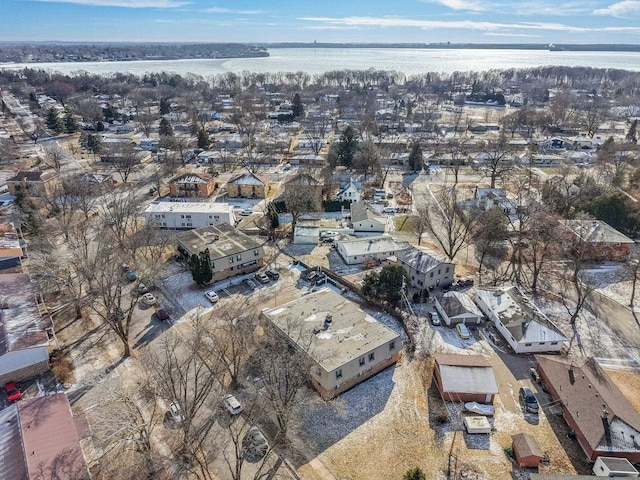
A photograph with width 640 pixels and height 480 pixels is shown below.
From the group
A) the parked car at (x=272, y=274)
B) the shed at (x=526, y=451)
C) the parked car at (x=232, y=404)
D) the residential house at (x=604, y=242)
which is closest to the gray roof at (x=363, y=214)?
the parked car at (x=272, y=274)

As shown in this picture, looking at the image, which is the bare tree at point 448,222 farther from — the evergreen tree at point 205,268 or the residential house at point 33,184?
the residential house at point 33,184

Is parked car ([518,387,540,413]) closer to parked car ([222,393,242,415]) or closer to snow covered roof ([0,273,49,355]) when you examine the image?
parked car ([222,393,242,415])

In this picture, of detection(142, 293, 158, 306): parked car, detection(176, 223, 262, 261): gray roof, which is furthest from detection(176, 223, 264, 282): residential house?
detection(142, 293, 158, 306): parked car

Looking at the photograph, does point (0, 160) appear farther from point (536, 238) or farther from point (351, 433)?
point (536, 238)

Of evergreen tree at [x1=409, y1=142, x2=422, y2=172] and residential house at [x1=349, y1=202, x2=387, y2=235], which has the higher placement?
evergreen tree at [x1=409, y1=142, x2=422, y2=172]

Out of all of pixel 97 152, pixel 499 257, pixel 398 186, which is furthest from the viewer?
pixel 97 152

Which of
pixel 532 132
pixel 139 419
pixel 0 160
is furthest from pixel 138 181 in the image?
pixel 532 132

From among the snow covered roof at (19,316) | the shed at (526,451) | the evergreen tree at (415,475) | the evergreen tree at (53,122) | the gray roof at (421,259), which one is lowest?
the shed at (526,451)
